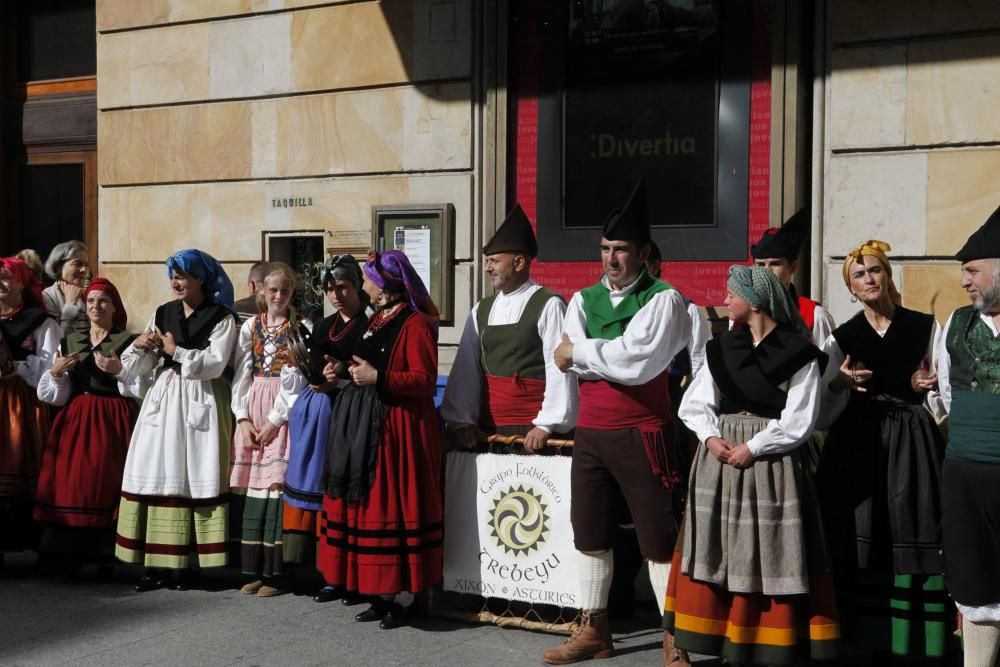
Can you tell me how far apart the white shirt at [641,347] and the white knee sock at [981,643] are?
161 centimetres

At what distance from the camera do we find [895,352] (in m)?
5.21

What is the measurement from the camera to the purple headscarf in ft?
20.0

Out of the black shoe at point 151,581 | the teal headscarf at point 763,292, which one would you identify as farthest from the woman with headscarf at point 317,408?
the teal headscarf at point 763,292

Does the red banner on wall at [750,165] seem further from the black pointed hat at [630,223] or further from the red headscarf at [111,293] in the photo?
the red headscarf at [111,293]

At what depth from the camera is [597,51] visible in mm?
8672

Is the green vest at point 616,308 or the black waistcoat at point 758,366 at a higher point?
the green vest at point 616,308

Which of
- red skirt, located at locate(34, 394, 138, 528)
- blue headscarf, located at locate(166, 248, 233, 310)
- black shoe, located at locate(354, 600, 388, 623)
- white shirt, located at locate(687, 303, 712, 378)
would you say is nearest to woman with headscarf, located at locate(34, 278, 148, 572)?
red skirt, located at locate(34, 394, 138, 528)

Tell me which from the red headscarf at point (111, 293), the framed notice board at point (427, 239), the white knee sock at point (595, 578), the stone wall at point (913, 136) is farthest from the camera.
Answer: the framed notice board at point (427, 239)

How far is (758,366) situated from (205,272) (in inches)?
132

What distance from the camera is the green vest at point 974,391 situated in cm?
454

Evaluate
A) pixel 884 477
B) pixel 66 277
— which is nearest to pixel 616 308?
pixel 884 477

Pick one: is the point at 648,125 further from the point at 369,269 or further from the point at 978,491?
the point at 978,491

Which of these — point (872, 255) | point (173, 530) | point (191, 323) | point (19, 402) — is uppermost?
point (872, 255)

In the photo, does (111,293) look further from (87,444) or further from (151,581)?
(151,581)
